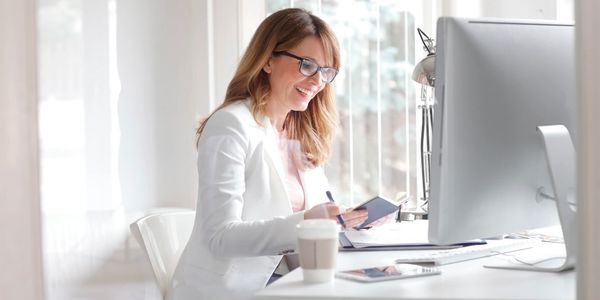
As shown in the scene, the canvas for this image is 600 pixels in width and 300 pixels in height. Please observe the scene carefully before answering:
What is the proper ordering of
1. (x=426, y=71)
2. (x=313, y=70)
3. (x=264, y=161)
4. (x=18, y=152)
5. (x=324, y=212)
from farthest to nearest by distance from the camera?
(x=426, y=71) < (x=313, y=70) < (x=264, y=161) < (x=324, y=212) < (x=18, y=152)

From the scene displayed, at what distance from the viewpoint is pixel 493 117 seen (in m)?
1.38

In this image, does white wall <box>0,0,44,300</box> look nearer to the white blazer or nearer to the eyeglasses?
the white blazer

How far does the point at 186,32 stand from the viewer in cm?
303

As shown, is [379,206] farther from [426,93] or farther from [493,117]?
[426,93]

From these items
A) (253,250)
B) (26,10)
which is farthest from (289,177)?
(26,10)

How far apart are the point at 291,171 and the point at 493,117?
3.00 feet

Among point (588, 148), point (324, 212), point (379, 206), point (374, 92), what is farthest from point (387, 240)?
point (374, 92)

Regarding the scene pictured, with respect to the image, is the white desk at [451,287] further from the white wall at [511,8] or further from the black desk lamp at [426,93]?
the white wall at [511,8]

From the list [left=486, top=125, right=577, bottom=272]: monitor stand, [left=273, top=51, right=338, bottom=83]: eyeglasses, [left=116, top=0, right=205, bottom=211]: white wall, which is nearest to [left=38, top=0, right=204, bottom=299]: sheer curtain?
[left=116, top=0, right=205, bottom=211]: white wall

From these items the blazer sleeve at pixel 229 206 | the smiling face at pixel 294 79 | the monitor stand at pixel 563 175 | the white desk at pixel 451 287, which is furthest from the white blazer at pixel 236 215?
the monitor stand at pixel 563 175

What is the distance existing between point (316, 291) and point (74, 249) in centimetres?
136

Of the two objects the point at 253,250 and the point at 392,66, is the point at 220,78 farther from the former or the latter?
the point at 253,250

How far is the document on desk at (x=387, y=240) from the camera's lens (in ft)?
5.64

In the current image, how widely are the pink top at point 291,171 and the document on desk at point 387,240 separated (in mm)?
289
